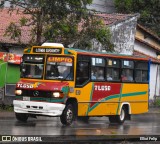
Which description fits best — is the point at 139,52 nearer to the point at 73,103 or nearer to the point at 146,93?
the point at 146,93

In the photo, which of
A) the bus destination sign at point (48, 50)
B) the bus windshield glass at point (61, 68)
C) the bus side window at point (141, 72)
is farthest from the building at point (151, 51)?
the bus windshield glass at point (61, 68)

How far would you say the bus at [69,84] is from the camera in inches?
709

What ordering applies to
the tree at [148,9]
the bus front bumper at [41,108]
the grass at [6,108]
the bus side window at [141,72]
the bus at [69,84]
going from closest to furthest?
the bus front bumper at [41,108] → the bus at [69,84] → the bus side window at [141,72] → the grass at [6,108] → the tree at [148,9]

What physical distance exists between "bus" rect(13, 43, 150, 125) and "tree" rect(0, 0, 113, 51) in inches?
143

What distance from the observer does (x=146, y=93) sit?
22594 mm

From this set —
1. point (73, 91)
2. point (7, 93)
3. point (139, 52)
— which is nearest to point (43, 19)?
point (7, 93)

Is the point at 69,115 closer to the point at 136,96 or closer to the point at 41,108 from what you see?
the point at 41,108

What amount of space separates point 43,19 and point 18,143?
12370mm

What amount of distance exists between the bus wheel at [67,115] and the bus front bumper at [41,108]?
0.34 meters

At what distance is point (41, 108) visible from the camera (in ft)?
59.0

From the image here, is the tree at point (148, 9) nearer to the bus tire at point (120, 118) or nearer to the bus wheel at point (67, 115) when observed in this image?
the bus tire at point (120, 118)

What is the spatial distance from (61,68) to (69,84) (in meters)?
0.65

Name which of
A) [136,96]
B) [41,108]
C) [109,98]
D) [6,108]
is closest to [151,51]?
[6,108]

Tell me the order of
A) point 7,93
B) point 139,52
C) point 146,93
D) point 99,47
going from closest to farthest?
point 146,93 < point 7,93 < point 99,47 < point 139,52
